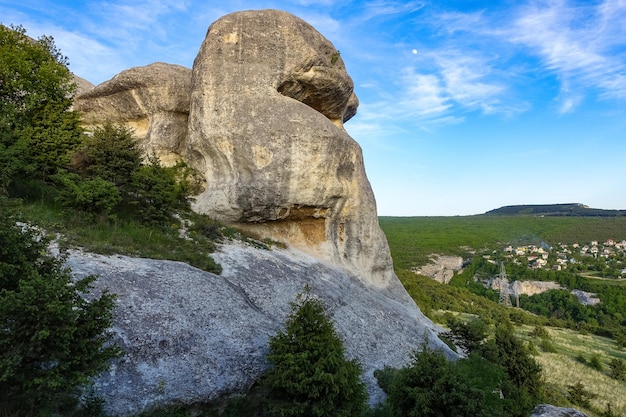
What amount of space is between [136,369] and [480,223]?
199284mm

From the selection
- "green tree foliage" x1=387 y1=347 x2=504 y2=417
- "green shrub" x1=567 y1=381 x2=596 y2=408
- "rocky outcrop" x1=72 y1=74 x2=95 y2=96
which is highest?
"rocky outcrop" x1=72 y1=74 x2=95 y2=96

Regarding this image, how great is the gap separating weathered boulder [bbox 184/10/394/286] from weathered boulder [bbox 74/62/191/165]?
7.02 feet

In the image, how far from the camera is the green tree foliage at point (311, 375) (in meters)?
Result: 8.77

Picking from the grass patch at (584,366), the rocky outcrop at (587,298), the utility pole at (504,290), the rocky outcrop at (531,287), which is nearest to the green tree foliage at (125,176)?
the grass patch at (584,366)

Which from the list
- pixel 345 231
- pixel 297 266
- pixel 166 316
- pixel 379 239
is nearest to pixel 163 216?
pixel 297 266

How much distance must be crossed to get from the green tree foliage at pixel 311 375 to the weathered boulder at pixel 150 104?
17.0 m

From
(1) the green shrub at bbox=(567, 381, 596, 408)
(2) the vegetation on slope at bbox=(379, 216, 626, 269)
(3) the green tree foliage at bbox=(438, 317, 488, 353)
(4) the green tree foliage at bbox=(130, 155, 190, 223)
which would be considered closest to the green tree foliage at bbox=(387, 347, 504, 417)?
(3) the green tree foliage at bbox=(438, 317, 488, 353)

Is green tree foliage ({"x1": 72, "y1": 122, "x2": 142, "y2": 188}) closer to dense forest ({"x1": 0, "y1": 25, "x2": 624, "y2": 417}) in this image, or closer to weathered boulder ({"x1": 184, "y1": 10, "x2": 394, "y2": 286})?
dense forest ({"x1": 0, "y1": 25, "x2": 624, "y2": 417})

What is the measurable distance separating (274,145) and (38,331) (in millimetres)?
14732

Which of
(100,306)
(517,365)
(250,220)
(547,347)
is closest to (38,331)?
(100,306)

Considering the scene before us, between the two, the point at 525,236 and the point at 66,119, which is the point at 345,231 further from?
the point at 525,236

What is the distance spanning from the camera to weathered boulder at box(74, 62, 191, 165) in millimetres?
23688

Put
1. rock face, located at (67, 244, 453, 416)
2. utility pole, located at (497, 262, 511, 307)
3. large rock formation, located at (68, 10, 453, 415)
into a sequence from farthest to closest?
utility pole, located at (497, 262, 511, 307) < large rock formation, located at (68, 10, 453, 415) < rock face, located at (67, 244, 453, 416)

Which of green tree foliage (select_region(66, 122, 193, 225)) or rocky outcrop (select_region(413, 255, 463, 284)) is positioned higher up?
green tree foliage (select_region(66, 122, 193, 225))
